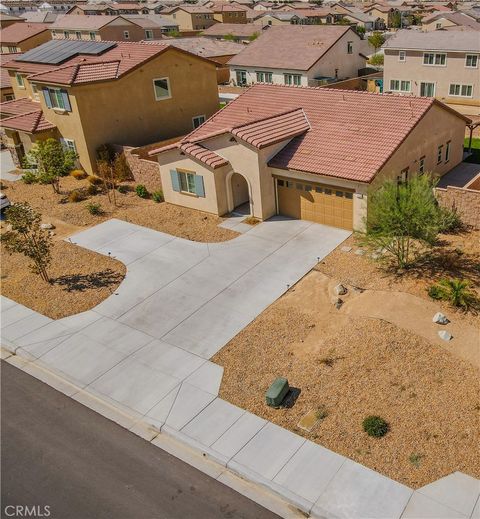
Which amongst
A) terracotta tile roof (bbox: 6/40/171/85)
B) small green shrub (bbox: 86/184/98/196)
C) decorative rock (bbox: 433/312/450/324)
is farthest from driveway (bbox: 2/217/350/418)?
terracotta tile roof (bbox: 6/40/171/85)

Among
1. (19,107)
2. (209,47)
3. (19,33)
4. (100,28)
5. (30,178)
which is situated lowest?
(30,178)

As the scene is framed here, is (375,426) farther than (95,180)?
No

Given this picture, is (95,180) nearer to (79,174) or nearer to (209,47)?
(79,174)

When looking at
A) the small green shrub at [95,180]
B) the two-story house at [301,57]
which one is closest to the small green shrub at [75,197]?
the small green shrub at [95,180]

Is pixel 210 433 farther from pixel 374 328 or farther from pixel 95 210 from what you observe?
pixel 95 210

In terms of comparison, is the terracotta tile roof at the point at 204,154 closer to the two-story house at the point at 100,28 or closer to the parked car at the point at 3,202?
the parked car at the point at 3,202

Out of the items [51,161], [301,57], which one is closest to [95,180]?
[51,161]

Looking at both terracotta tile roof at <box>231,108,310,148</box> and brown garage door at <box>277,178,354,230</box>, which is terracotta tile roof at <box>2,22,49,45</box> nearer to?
terracotta tile roof at <box>231,108,310,148</box>
